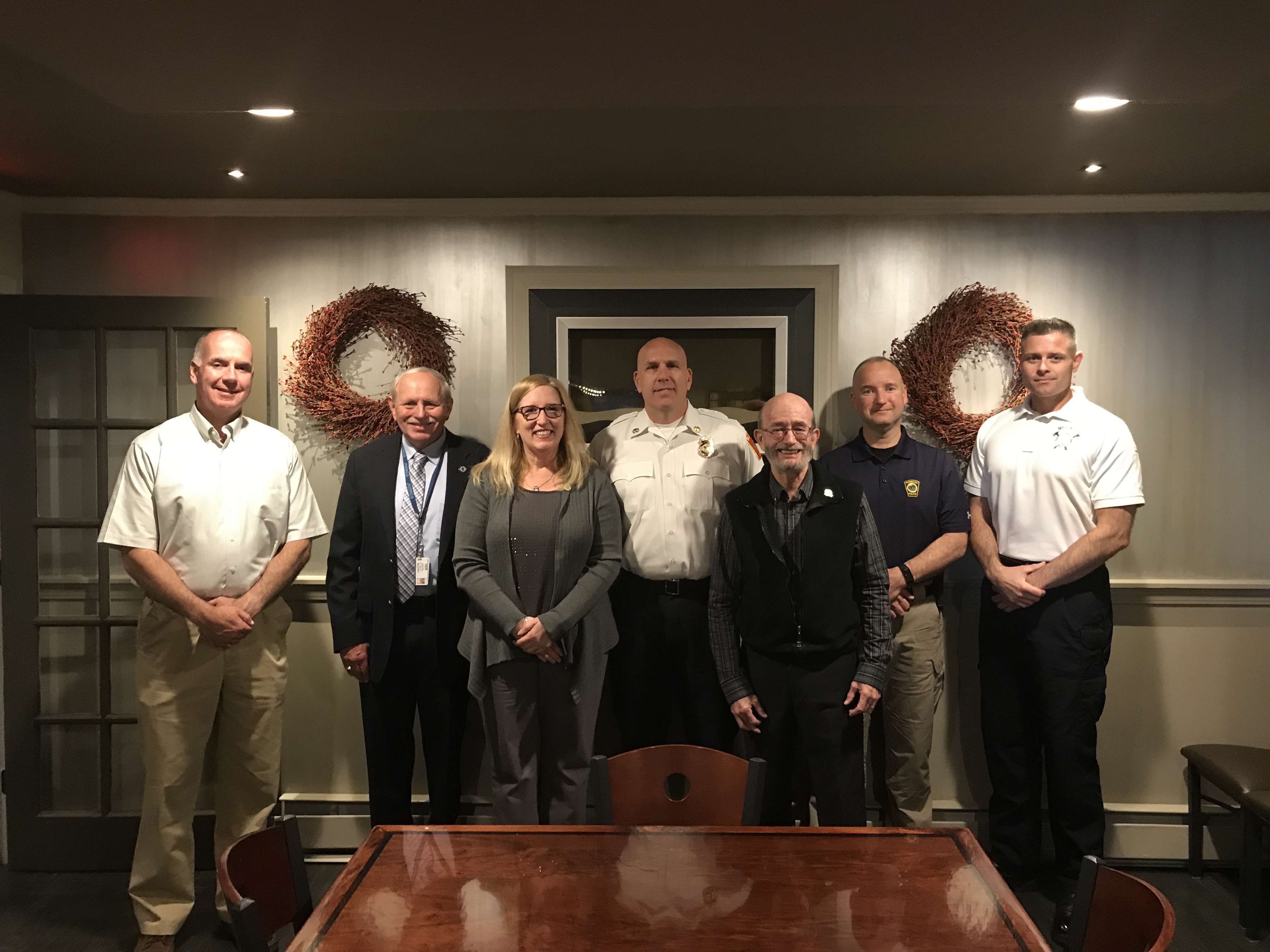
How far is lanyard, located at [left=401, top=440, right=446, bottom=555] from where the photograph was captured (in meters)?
3.07

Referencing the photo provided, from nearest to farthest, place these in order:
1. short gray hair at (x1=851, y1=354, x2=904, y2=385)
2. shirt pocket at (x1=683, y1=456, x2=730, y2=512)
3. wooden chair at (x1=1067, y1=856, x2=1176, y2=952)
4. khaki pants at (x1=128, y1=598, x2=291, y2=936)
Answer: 1. wooden chair at (x1=1067, y1=856, x2=1176, y2=952)
2. khaki pants at (x1=128, y1=598, x2=291, y2=936)
3. shirt pocket at (x1=683, y1=456, x2=730, y2=512)
4. short gray hair at (x1=851, y1=354, x2=904, y2=385)

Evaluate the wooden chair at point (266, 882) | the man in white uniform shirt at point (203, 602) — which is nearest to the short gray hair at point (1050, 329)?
the man in white uniform shirt at point (203, 602)

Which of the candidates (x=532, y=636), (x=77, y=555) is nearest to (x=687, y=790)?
(x=532, y=636)

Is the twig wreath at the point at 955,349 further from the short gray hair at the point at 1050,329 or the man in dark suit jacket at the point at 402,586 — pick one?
the man in dark suit jacket at the point at 402,586

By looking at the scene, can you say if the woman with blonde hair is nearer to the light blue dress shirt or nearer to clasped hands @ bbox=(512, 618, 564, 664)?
clasped hands @ bbox=(512, 618, 564, 664)

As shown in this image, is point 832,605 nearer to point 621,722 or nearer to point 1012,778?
point 621,722

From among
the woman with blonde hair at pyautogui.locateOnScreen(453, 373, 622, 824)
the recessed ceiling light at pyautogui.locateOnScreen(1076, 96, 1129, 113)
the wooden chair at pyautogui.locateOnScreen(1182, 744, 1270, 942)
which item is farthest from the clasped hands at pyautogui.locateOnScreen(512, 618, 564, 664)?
the wooden chair at pyautogui.locateOnScreen(1182, 744, 1270, 942)

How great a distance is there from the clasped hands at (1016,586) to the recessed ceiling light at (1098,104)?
1420 mm

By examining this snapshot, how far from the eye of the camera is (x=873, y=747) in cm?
342

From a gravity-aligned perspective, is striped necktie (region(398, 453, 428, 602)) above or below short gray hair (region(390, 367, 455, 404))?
below

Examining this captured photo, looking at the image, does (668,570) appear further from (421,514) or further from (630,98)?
(630,98)

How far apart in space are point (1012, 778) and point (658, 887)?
6.86ft

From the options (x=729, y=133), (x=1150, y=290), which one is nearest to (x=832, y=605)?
(x=729, y=133)

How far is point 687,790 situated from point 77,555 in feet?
9.04
